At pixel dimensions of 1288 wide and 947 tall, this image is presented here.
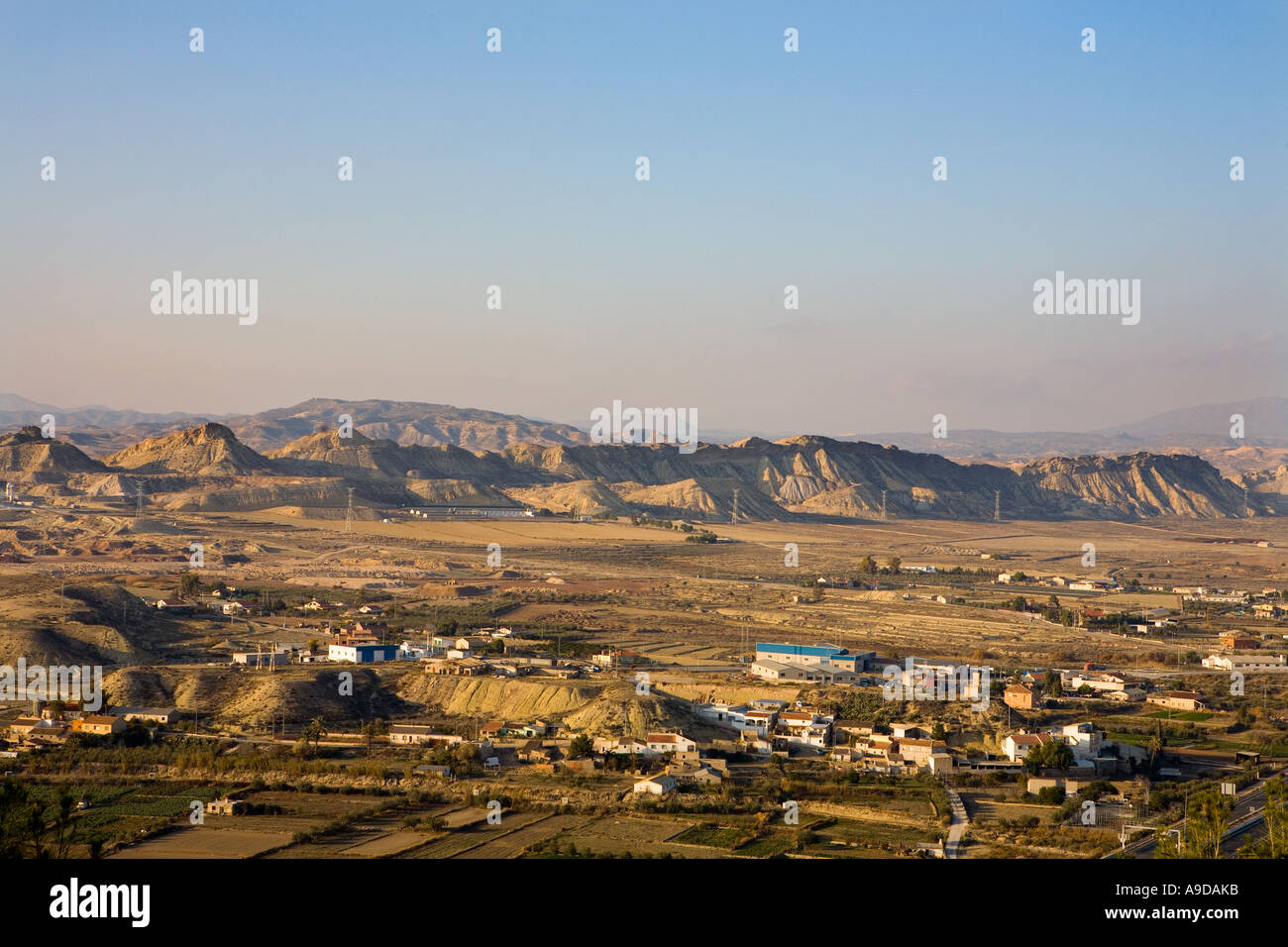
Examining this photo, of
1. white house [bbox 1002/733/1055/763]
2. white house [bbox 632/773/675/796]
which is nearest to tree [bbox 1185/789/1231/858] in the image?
white house [bbox 632/773/675/796]

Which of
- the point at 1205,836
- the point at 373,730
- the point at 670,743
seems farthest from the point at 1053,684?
the point at 1205,836

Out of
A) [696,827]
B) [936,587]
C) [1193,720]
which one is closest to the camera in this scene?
[696,827]

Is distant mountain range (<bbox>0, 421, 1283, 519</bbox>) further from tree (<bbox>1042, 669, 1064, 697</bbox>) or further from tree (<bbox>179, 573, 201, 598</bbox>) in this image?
tree (<bbox>1042, 669, 1064, 697</bbox>)

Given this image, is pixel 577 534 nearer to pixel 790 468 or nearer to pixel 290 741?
pixel 790 468

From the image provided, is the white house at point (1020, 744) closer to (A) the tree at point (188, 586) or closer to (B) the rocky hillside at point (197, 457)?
(A) the tree at point (188, 586)

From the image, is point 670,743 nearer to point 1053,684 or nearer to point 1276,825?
point 1053,684

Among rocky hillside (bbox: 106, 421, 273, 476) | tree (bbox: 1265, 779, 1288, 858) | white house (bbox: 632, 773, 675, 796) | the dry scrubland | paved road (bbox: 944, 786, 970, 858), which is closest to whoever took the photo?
tree (bbox: 1265, 779, 1288, 858)

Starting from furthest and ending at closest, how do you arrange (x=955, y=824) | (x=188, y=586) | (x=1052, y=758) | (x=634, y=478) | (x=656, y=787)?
(x=634, y=478)
(x=188, y=586)
(x=1052, y=758)
(x=656, y=787)
(x=955, y=824)

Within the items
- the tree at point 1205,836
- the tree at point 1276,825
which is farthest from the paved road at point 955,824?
the tree at point 1276,825

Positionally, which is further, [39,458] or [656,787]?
[39,458]
